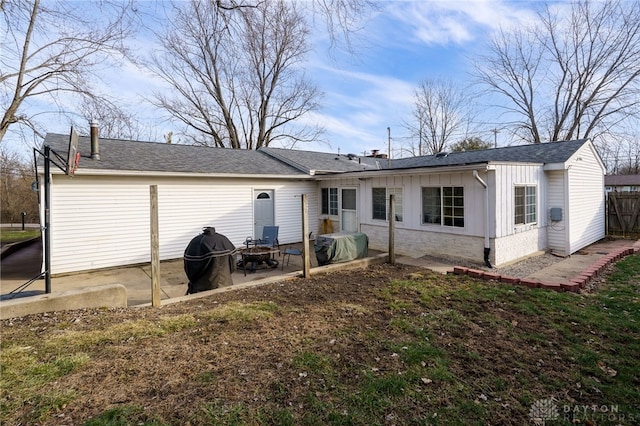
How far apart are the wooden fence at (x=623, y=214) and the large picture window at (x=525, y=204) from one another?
684cm

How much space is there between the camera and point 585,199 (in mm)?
10500

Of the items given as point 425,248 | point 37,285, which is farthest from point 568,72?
point 37,285

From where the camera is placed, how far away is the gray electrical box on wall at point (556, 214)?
9.19 meters

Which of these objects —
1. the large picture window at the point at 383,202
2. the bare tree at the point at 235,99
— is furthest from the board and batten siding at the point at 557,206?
the bare tree at the point at 235,99

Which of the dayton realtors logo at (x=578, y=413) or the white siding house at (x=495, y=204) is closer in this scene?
the dayton realtors logo at (x=578, y=413)

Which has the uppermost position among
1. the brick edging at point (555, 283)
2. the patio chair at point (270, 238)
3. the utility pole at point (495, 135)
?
the utility pole at point (495, 135)

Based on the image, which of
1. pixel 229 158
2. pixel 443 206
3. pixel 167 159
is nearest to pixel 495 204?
pixel 443 206

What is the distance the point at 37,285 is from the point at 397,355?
7.80m

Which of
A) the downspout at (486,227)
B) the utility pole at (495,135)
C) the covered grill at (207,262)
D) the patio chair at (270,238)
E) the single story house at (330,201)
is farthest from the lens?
the utility pole at (495,135)

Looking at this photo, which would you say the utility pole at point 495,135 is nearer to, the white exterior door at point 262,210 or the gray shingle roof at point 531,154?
the gray shingle roof at point 531,154

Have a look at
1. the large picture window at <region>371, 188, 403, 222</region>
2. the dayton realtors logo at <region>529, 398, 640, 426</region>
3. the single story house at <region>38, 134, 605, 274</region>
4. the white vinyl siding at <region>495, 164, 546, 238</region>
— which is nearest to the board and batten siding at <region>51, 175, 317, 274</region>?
the single story house at <region>38, 134, 605, 274</region>

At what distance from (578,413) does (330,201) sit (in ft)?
33.2

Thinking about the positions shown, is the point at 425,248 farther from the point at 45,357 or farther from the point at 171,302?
the point at 45,357

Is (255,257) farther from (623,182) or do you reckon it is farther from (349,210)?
(623,182)
